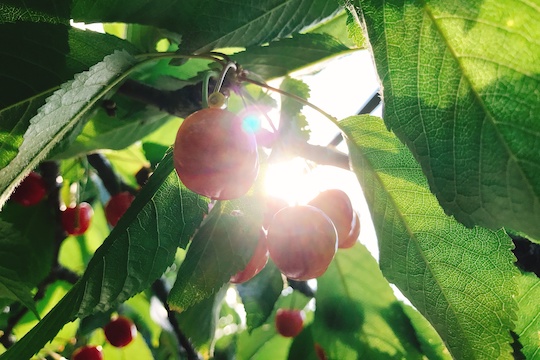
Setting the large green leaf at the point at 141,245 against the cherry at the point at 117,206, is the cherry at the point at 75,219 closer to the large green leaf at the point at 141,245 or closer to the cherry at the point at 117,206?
the cherry at the point at 117,206

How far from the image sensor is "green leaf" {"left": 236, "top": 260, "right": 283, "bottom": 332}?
1.25 m

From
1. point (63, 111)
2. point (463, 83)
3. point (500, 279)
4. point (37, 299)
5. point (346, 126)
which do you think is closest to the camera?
point (463, 83)

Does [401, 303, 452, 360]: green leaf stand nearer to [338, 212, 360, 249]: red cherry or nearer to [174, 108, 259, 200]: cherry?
[338, 212, 360, 249]: red cherry

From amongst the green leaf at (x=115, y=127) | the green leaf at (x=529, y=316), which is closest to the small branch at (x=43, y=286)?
the green leaf at (x=115, y=127)

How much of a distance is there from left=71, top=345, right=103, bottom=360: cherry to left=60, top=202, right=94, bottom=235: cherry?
525mm

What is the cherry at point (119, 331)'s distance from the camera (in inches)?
69.8

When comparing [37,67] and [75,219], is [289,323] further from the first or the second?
[37,67]

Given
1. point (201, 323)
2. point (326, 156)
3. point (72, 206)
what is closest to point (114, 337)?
point (72, 206)

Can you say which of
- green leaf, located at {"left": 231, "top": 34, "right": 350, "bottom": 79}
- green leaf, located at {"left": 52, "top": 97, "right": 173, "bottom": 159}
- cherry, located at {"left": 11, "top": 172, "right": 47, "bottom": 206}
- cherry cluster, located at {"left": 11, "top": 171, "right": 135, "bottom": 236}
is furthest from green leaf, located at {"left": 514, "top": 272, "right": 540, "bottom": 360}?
cherry, located at {"left": 11, "top": 172, "right": 47, "bottom": 206}

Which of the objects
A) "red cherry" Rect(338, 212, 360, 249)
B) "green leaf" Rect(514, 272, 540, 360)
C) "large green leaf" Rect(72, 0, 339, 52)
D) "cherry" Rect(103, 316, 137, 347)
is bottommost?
"cherry" Rect(103, 316, 137, 347)

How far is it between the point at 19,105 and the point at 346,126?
51 cm

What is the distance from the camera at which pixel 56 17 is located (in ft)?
2.49

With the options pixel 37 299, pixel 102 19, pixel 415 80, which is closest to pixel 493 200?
pixel 415 80

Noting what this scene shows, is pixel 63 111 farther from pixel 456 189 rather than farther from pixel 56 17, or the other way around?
pixel 456 189
